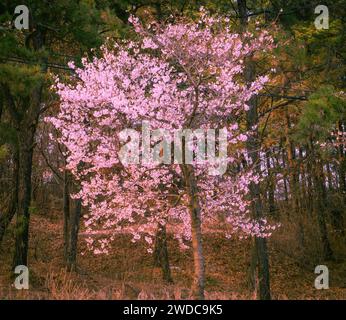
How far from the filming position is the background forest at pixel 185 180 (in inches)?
376

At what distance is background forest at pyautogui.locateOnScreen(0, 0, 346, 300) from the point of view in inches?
376

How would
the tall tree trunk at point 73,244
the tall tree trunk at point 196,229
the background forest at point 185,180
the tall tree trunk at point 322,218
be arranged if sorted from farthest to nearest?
the tall tree trunk at point 322,218, the tall tree trunk at point 73,244, the background forest at point 185,180, the tall tree trunk at point 196,229

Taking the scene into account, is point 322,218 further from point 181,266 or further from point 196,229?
point 196,229

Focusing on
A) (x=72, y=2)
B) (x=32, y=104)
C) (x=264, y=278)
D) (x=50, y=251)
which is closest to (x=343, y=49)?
(x=264, y=278)

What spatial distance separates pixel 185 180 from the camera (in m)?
8.11
